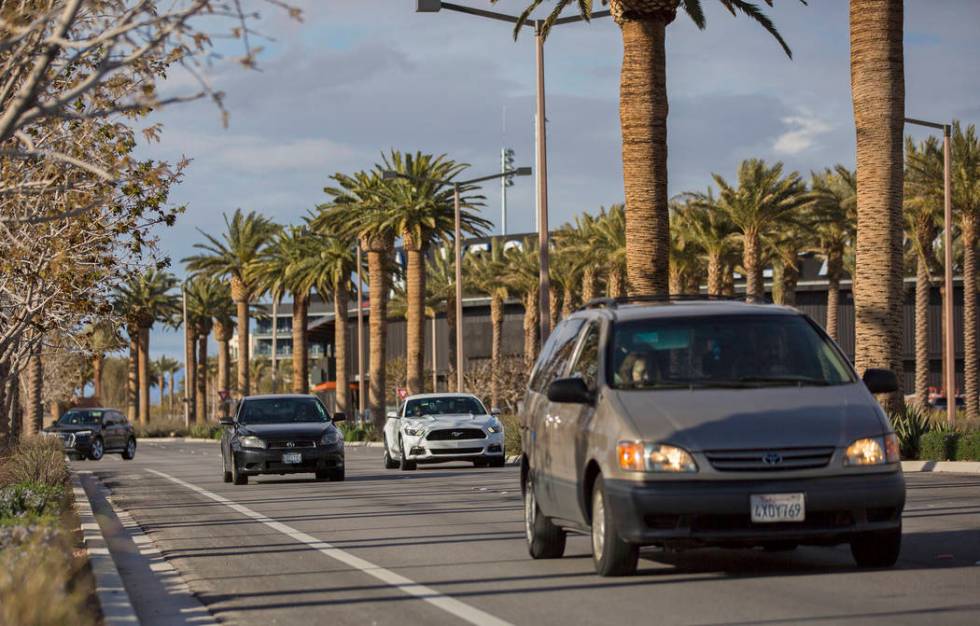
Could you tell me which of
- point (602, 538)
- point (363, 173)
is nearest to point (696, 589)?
point (602, 538)

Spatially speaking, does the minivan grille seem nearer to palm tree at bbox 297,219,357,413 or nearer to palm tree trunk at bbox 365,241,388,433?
palm tree trunk at bbox 365,241,388,433

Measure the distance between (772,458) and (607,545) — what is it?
138cm

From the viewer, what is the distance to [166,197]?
22.7 metres

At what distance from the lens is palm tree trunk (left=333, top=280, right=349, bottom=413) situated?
71062mm

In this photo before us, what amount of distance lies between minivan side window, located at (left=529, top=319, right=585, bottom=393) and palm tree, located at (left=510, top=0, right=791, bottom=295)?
53.7ft

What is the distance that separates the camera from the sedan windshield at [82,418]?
161ft

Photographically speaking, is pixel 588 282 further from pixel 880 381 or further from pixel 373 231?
pixel 880 381

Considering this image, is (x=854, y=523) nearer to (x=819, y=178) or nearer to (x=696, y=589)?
(x=696, y=589)

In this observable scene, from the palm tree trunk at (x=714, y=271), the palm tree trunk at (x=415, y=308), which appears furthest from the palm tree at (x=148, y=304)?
the palm tree trunk at (x=714, y=271)

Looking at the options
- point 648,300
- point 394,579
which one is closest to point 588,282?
point 648,300

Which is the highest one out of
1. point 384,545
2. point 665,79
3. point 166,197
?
point 665,79

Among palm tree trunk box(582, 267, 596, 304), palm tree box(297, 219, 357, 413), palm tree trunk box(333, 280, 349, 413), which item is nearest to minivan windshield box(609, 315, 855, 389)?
palm tree box(297, 219, 357, 413)

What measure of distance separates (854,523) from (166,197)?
14247mm

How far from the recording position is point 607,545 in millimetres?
11070
